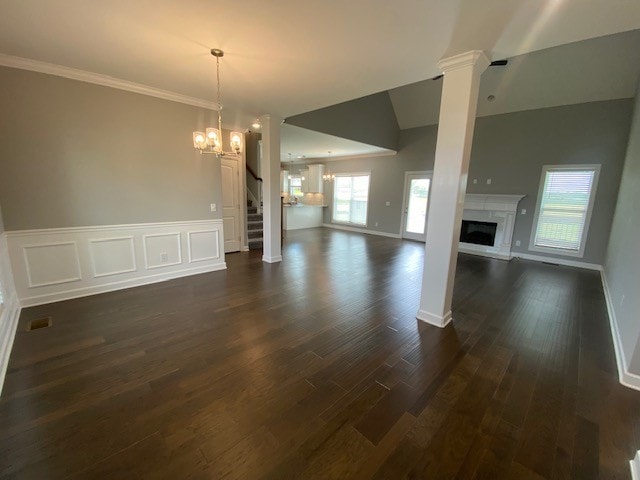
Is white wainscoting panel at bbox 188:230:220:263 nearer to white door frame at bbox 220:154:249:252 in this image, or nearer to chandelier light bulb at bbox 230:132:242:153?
white door frame at bbox 220:154:249:252

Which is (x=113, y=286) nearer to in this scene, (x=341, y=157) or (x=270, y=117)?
(x=270, y=117)

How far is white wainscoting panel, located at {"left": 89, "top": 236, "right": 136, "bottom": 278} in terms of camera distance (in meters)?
3.46

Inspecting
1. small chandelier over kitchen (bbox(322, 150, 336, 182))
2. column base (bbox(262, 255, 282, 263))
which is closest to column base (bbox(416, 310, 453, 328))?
column base (bbox(262, 255, 282, 263))

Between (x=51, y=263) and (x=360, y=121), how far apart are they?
6411mm

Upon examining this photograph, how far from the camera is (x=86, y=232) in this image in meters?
3.36

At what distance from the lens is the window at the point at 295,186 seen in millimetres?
11277

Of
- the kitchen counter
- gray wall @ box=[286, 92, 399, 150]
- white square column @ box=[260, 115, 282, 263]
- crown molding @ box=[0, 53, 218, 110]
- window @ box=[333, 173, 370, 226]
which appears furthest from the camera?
window @ box=[333, 173, 370, 226]

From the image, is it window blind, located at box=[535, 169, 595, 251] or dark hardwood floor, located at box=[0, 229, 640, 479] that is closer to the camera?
dark hardwood floor, located at box=[0, 229, 640, 479]

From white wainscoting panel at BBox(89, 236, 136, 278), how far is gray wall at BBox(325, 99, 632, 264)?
7.26 meters

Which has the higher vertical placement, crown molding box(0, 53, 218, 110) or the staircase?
crown molding box(0, 53, 218, 110)

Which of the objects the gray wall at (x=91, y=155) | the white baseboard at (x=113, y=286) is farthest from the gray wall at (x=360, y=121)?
the white baseboard at (x=113, y=286)

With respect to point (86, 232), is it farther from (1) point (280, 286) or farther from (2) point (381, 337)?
(2) point (381, 337)

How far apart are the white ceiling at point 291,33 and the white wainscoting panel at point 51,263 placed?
80.9 inches

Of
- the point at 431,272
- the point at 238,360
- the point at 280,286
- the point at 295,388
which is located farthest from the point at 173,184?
the point at 431,272
